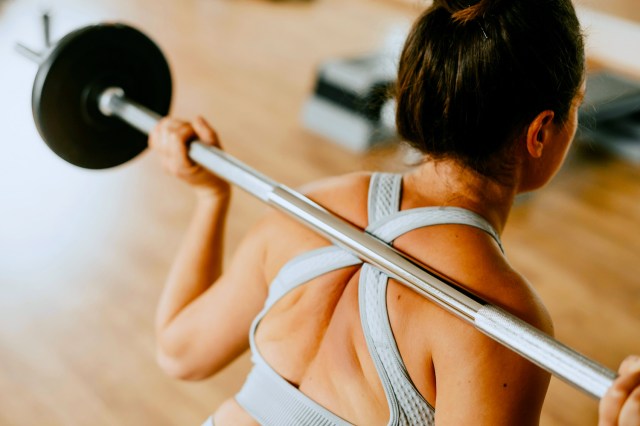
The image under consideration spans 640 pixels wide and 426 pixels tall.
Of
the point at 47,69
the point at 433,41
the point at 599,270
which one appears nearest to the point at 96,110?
the point at 47,69

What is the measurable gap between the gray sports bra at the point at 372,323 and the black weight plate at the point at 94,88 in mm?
506

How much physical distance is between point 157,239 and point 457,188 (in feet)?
5.80

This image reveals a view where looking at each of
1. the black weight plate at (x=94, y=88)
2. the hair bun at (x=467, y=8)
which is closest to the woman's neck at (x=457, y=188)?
the hair bun at (x=467, y=8)

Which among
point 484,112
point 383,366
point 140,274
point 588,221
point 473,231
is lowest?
point 588,221

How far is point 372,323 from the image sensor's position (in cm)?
76

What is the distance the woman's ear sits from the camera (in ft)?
2.53

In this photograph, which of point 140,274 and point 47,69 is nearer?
point 47,69

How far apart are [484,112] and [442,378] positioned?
0.92 ft

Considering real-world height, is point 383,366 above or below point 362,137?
above

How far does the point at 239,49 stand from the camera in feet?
13.7

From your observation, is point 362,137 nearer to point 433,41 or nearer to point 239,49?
point 239,49

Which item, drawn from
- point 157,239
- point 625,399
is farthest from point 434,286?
point 157,239

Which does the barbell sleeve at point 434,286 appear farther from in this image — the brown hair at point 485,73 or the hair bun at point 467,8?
the hair bun at point 467,8

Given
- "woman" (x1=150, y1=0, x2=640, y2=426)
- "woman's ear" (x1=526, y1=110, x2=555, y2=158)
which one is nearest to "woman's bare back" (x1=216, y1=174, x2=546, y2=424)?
"woman" (x1=150, y1=0, x2=640, y2=426)
